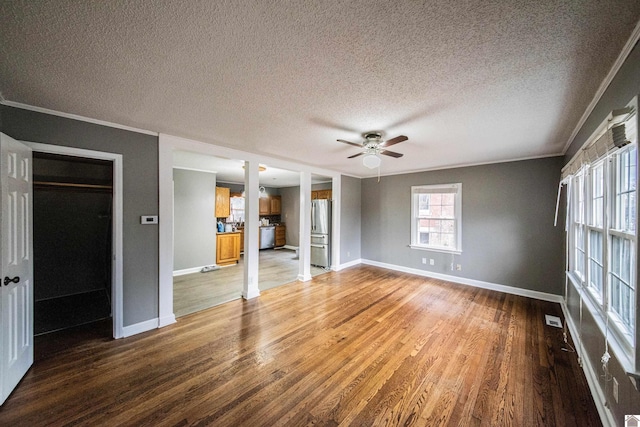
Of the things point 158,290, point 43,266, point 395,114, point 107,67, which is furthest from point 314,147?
point 43,266

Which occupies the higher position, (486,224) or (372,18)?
(372,18)

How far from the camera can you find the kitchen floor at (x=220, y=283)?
11.9 feet

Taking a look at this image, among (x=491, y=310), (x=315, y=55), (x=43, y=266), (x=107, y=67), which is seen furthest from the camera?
(x=43, y=266)

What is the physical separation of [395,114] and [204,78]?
1.68m

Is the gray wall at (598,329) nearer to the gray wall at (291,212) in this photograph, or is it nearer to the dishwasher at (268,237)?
the gray wall at (291,212)

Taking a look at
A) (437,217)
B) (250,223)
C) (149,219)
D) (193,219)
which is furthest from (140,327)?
(437,217)

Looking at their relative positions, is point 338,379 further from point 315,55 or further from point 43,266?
point 43,266

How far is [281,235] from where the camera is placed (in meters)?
8.92

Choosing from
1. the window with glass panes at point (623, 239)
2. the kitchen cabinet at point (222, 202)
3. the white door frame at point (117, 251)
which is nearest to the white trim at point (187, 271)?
the kitchen cabinet at point (222, 202)

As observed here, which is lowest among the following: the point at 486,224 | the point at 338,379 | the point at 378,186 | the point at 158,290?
the point at 338,379

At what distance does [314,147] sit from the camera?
3.45 metres

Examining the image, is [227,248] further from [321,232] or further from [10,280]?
[10,280]

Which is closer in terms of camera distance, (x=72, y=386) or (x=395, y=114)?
(x=72, y=386)

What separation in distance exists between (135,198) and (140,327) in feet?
5.04
